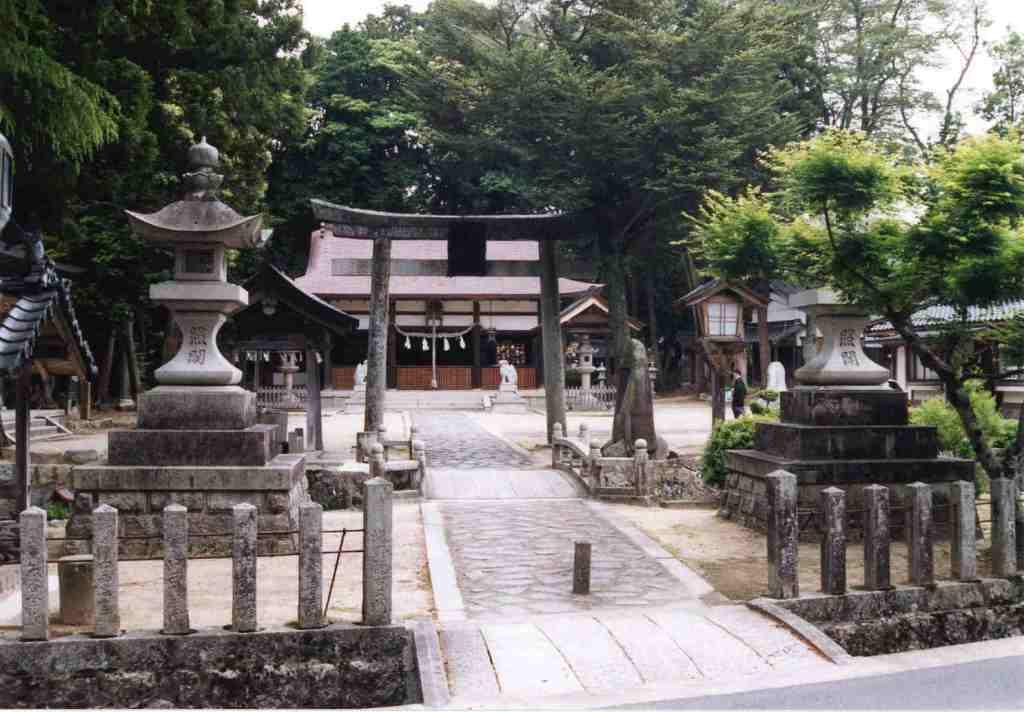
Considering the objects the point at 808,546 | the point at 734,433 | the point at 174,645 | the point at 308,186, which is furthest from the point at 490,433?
the point at 308,186

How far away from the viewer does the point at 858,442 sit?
10156mm

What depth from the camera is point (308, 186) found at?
137ft

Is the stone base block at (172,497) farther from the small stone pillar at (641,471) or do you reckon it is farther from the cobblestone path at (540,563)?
the small stone pillar at (641,471)

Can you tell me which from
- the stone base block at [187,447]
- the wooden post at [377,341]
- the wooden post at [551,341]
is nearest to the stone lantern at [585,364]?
the wooden post at [551,341]

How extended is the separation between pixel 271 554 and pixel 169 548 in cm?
325

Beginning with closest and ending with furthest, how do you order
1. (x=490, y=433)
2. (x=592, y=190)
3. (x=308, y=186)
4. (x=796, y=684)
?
(x=796, y=684) → (x=490, y=433) → (x=592, y=190) → (x=308, y=186)

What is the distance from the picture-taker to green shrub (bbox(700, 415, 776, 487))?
41.7 feet

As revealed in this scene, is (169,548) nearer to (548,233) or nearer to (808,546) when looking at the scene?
(808,546)

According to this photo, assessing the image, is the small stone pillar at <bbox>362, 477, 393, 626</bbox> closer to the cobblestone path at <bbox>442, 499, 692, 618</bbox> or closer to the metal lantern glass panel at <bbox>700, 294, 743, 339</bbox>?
the cobblestone path at <bbox>442, 499, 692, 618</bbox>

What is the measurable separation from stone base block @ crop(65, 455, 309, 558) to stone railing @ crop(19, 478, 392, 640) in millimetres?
2822

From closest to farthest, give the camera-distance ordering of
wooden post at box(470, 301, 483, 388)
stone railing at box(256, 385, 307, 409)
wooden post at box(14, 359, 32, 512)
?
wooden post at box(14, 359, 32, 512), stone railing at box(256, 385, 307, 409), wooden post at box(470, 301, 483, 388)

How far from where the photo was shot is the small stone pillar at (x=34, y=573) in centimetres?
604

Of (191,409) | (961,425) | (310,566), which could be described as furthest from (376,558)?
(961,425)

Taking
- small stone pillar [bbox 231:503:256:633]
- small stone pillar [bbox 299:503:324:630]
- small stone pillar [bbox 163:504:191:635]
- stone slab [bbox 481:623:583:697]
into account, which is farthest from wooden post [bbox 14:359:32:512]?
stone slab [bbox 481:623:583:697]
